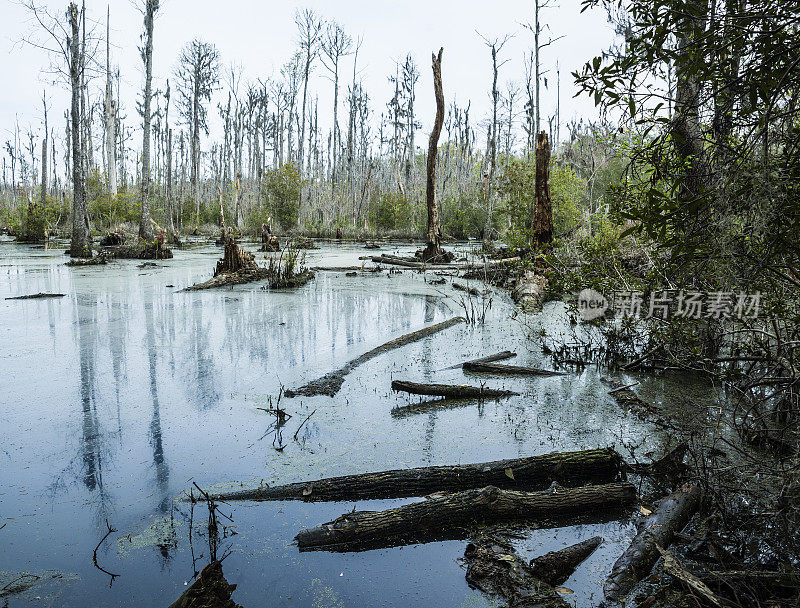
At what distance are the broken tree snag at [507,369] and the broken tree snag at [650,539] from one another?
276 centimetres

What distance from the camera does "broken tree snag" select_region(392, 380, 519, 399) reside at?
4.90 meters

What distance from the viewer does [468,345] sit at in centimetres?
696

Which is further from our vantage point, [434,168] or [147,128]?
[147,128]

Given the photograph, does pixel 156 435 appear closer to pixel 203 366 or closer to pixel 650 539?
pixel 203 366

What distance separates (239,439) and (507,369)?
9.20 ft

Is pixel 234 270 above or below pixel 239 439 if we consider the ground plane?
above

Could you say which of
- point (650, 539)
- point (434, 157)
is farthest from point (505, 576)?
point (434, 157)

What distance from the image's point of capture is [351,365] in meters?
5.99

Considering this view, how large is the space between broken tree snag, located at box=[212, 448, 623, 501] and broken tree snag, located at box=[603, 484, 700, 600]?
1.66 ft

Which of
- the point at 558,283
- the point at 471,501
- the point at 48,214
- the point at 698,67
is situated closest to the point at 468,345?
the point at 558,283

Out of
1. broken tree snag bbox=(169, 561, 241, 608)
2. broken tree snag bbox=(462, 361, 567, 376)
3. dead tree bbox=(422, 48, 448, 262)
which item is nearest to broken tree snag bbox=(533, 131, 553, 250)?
broken tree snag bbox=(462, 361, 567, 376)

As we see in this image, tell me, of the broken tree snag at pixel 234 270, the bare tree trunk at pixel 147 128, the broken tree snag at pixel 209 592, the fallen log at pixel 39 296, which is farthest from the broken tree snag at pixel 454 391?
the bare tree trunk at pixel 147 128

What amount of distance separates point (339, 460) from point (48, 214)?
29763 millimetres

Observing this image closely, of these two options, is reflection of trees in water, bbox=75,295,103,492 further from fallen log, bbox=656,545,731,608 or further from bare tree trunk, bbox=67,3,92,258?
bare tree trunk, bbox=67,3,92,258
